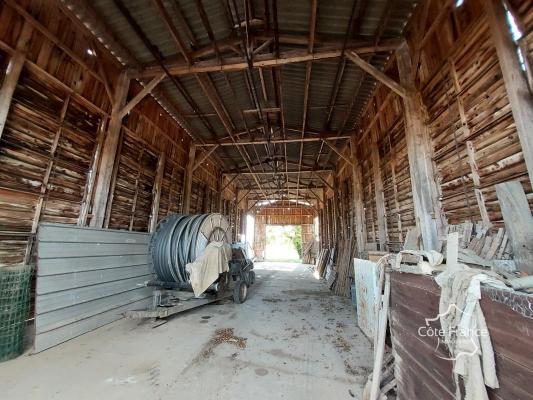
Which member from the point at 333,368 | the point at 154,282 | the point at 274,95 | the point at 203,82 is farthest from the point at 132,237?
the point at 274,95

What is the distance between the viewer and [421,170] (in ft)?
13.4

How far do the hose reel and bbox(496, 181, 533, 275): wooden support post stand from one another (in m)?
4.91

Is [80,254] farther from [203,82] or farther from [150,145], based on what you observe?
[203,82]

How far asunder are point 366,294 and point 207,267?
3.14 meters

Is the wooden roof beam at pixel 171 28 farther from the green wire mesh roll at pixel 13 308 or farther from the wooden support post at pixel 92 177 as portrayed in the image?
the green wire mesh roll at pixel 13 308

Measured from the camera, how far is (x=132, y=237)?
18.1 feet

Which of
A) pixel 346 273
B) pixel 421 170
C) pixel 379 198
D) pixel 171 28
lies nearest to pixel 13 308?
pixel 171 28

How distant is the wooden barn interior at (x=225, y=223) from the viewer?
7.04 feet

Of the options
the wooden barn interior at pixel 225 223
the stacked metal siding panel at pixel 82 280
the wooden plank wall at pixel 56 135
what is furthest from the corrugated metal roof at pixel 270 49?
the stacked metal siding panel at pixel 82 280

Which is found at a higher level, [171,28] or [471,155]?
[171,28]

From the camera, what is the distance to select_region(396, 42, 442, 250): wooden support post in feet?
12.9

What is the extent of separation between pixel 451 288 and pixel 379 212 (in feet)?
17.3

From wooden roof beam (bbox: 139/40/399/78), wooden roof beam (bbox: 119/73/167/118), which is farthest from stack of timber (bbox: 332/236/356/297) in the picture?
wooden roof beam (bbox: 119/73/167/118)

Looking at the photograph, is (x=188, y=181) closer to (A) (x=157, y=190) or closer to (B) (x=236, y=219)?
(A) (x=157, y=190)
